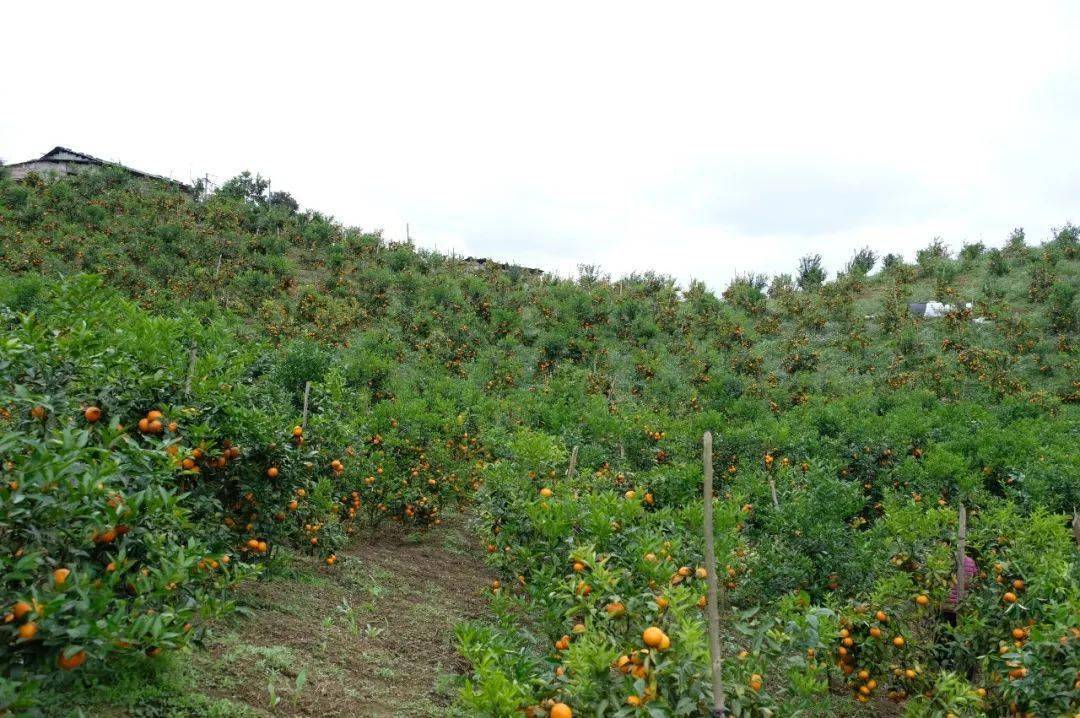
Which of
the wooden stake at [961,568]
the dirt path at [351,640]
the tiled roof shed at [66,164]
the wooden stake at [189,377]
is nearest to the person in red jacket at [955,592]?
the wooden stake at [961,568]

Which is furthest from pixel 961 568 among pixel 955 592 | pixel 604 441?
pixel 604 441

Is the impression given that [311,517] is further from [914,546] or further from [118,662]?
[914,546]

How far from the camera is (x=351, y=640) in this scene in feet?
13.3

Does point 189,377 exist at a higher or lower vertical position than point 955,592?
higher

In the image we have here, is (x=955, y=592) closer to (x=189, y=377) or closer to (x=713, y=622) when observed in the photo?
(x=713, y=622)

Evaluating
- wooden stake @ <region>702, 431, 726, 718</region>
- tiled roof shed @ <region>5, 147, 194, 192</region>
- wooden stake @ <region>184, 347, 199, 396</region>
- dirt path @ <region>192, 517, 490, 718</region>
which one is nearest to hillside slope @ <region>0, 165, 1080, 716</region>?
wooden stake @ <region>184, 347, 199, 396</region>

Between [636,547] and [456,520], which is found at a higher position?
[636,547]

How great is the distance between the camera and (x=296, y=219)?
803 inches

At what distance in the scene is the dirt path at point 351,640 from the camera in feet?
10.5

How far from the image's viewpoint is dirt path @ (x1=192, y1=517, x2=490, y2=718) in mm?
3204

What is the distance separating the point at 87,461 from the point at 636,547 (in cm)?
237

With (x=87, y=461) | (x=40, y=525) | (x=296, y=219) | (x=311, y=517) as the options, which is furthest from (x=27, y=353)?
(x=296, y=219)

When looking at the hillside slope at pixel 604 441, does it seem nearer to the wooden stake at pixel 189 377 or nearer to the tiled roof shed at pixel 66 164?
the wooden stake at pixel 189 377

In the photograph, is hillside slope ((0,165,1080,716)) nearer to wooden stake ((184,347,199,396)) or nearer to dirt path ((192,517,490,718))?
wooden stake ((184,347,199,396))
